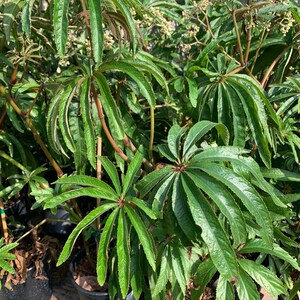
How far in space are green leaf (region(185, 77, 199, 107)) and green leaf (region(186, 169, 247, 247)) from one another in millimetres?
381

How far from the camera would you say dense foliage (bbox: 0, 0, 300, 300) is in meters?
1.08

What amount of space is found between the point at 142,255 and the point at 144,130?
583 mm

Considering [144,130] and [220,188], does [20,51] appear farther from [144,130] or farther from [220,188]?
[220,188]

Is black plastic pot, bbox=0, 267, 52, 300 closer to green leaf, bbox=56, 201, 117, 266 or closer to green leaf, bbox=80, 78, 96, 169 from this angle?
green leaf, bbox=56, 201, 117, 266

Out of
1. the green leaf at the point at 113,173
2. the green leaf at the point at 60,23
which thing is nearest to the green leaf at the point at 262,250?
the green leaf at the point at 113,173

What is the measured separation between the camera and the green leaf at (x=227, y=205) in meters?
1.04

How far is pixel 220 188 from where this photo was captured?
1062 mm

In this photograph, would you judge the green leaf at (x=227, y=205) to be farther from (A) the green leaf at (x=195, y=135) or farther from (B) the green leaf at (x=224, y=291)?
(B) the green leaf at (x=224, y=291)

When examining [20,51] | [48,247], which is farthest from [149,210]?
[48,247]

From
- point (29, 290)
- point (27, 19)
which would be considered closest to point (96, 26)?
point (27, 19)

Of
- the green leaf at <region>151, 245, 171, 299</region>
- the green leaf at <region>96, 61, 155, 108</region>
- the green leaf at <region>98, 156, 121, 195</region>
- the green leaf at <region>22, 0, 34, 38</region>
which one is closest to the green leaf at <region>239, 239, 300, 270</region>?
the green leaf at <region>151, 245, 171, 299</region>

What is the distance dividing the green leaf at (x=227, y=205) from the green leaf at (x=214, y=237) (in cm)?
3

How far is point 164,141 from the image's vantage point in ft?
5.45

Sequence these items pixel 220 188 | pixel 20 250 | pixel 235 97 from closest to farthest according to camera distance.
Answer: pixel 220 188
pixel 235 97
pixel 20 250
